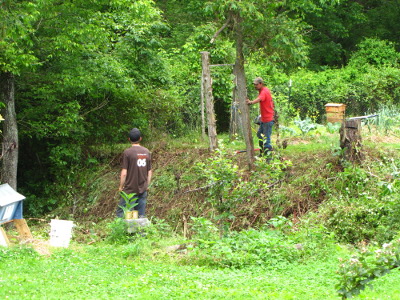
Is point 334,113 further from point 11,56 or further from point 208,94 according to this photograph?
point 11,56

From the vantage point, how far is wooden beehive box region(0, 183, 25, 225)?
27.9ft

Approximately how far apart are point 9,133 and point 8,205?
551 cm

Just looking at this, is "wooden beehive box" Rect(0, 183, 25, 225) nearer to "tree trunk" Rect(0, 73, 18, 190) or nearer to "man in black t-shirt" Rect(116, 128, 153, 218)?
"man in black t-shirt" Rect(116, 128, 153, 218)

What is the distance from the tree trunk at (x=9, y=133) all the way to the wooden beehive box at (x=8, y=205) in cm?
502

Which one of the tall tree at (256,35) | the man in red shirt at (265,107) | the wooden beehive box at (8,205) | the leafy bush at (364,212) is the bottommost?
the leafy bush at (364,212)

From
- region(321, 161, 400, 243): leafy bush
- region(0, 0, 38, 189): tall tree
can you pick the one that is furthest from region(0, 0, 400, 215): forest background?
region(321, 161, 400, 243): leafy bush

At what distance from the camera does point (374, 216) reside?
33.0 ft

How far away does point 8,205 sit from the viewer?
861 centimetres

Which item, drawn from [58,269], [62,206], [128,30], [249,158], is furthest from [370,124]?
[58,269]

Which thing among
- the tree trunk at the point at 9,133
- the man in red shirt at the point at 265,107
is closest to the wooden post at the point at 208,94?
the man in red shirt at the point at 265,107

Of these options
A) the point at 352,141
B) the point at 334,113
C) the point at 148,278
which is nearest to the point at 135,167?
the point at 148,278

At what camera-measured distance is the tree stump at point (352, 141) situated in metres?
12.0

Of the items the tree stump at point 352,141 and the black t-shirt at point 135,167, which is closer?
the black t-shirt at point 135,167

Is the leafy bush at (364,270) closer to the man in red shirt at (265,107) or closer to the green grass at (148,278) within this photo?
the green grass at (148,278)
